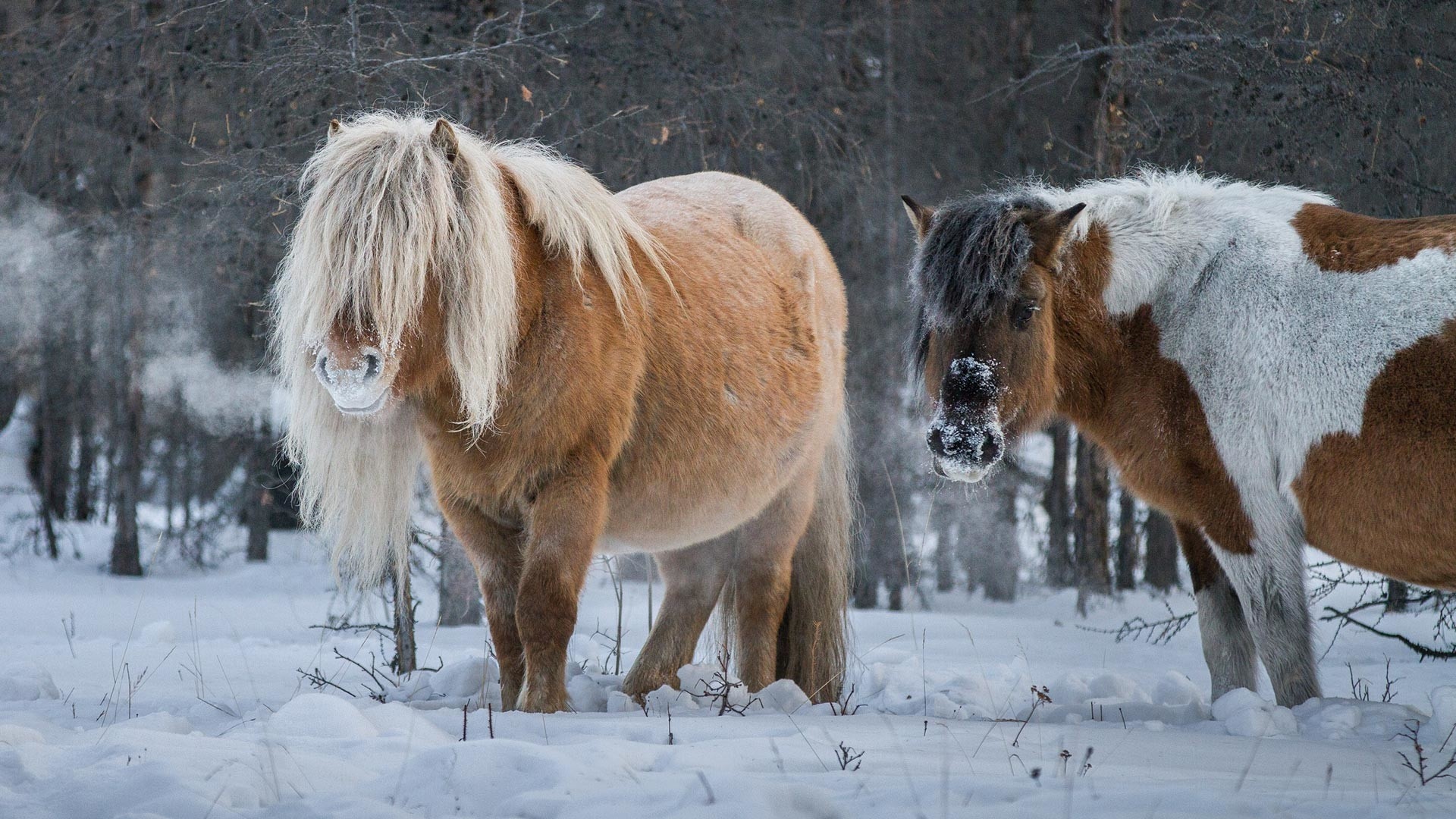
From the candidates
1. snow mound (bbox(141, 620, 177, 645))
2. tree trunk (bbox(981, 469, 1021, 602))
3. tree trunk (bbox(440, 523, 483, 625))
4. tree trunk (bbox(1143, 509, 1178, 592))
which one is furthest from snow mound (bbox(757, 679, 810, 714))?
tree trunk (bbox(981, 469, 1021, 602))

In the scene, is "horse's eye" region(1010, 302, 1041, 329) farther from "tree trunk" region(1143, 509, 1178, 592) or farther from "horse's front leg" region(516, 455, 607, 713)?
"tree trunk" region(1143, 509, 1178, 592)

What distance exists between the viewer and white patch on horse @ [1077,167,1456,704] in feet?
11.6

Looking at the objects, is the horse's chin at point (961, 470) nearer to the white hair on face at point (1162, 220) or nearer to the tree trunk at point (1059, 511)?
the white hair on face at point (1162, 220)

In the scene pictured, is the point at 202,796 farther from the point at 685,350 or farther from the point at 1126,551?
the point at 1126,551

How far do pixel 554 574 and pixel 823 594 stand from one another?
74.8 inches

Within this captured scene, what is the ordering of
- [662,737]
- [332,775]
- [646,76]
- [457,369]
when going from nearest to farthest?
[332,775], [662,737], [457,369], [646,76]

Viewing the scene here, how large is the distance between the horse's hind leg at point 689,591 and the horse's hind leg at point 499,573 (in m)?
1.05

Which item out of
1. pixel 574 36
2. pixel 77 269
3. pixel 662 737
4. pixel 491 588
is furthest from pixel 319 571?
pixel 662 737

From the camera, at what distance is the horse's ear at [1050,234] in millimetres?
4012

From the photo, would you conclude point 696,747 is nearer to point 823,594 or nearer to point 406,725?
point 406,725

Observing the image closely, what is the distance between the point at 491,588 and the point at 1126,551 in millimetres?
10311

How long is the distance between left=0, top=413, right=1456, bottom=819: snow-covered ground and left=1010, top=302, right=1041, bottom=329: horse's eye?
1.41 m

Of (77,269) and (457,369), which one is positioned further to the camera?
(77,269)

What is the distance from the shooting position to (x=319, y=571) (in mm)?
13750
